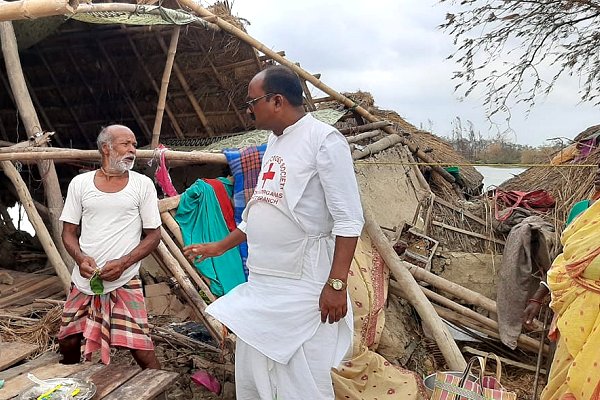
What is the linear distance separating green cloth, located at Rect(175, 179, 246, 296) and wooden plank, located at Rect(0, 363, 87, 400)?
1.48m

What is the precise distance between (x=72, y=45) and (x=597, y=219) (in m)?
6.70

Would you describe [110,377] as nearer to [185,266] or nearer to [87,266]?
[87,266]

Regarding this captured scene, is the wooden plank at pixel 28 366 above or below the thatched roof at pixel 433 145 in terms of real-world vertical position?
below

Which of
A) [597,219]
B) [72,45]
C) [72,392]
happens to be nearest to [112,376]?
[72,392]

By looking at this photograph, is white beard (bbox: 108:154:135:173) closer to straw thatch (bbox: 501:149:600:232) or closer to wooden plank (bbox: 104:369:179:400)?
wooden plank (bbox: 104:369:179:400)

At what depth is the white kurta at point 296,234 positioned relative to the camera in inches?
83.3

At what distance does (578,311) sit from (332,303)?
1.08 metres

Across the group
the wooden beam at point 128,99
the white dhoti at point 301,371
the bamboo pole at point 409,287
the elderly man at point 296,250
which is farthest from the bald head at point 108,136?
the wooden beam at point 128,99

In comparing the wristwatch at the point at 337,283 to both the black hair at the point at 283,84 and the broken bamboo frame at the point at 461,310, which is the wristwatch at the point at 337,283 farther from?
the broken bamboo frame at the point at 461,310

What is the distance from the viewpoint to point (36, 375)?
2199 millimetres

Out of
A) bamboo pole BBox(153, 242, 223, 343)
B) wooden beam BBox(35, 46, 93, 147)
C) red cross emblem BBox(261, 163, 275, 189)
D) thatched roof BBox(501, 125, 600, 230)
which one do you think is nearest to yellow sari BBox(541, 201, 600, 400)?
red cross emblem BBox(261, 163, 275, 189)

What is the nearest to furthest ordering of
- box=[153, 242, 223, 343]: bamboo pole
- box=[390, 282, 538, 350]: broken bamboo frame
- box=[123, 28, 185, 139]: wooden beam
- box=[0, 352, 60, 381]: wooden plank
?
box=[0, 352, 60, 381]: wooden plank < box=[153, 242, 223, 343]: bamboo pole < box=[390, 282, 538, 350]: broken bamboo frame < box=[123, 28, 185, 139]: wooden beam

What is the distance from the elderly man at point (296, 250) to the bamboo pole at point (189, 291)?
131 centimetres

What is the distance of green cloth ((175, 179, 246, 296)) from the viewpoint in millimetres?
3742
